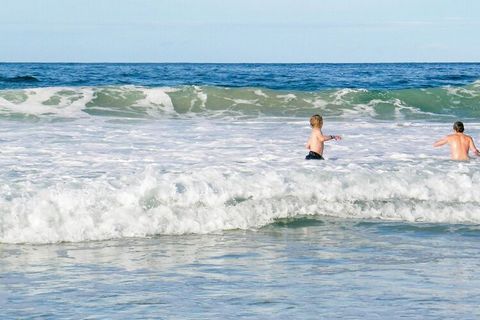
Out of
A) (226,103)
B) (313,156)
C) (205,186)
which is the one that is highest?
(226,103)

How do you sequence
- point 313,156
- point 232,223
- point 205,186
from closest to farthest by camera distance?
1. point 232,223
2. point 205,186
3. point 313,156

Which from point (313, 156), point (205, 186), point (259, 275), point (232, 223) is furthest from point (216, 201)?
point (313, 156)

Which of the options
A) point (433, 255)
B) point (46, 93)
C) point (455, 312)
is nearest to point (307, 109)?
point (46, 93)

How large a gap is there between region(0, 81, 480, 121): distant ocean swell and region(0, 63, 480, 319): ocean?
3.62m

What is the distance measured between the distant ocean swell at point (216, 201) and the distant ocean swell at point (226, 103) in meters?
10.3

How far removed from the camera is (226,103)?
24734 millimetres

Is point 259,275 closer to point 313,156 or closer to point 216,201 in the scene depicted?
point 216,201

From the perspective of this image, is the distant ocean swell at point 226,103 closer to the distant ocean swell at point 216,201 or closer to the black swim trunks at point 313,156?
the black swim trunks at point 313,156

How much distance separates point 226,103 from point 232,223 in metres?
15.2

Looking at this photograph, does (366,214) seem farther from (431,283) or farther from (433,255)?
(431,283)

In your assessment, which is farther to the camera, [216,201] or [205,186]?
[205,186]

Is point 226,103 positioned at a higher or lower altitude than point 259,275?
higher

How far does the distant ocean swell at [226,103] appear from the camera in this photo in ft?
73.3

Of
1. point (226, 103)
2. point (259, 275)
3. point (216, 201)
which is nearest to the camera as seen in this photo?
point (259, 275)
